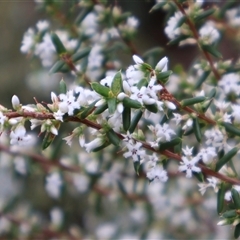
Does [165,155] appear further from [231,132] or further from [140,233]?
[140,233]

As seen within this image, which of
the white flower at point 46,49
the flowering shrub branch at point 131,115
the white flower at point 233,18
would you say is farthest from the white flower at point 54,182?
the white flower at point 233,18

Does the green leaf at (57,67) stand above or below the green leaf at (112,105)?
above

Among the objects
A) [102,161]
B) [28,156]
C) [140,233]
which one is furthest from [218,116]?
[140,233]

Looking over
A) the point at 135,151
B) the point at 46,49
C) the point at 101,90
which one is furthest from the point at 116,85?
the point at 46,49

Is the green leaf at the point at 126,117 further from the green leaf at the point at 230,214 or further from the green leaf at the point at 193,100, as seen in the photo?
the green leaf at the point at 230,214

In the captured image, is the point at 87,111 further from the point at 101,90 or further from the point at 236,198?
the point at 236,198

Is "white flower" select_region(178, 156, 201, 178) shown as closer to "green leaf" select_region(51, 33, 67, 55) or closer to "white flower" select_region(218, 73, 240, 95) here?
"white flower" select_region(218, 73, 240, 95)
